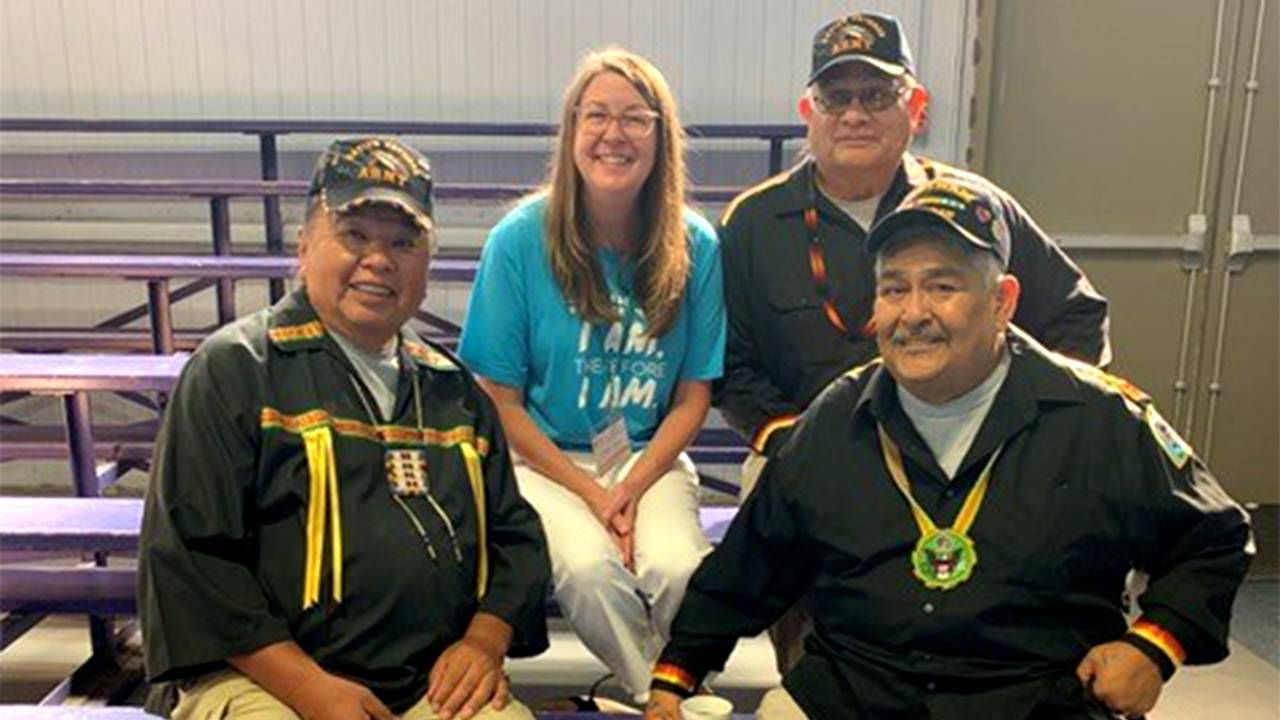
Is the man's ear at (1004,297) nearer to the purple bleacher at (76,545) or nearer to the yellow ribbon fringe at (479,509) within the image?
the yellow ribbon fringe at (479,509)

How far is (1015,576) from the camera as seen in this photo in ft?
5.00

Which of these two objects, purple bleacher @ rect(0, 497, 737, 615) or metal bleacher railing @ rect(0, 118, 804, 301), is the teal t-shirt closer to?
purple bleacher @ rect(0, 497, 737, 615)

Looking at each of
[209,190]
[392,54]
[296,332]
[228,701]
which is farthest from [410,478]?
[392,54]

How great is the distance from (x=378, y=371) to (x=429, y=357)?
0.30 feet

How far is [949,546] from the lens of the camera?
5.07 feet

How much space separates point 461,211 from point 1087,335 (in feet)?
9.84

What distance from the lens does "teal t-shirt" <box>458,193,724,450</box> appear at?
2.12 m

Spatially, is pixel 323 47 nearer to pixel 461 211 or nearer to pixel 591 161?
pixel 461 211

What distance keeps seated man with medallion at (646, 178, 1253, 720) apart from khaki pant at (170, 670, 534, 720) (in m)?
0.69

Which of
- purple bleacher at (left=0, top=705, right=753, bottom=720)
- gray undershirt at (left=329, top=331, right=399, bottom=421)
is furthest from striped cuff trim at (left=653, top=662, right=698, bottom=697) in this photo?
gray undershirt at (left=329, top=331, right=399, bottom=421)

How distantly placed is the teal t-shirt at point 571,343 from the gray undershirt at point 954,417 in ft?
2.14

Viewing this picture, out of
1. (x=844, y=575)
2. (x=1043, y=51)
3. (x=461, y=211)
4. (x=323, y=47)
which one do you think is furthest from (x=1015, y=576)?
(x=323, y=47)

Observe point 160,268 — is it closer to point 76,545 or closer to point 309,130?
point 309,130

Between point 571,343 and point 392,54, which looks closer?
point 571,343
